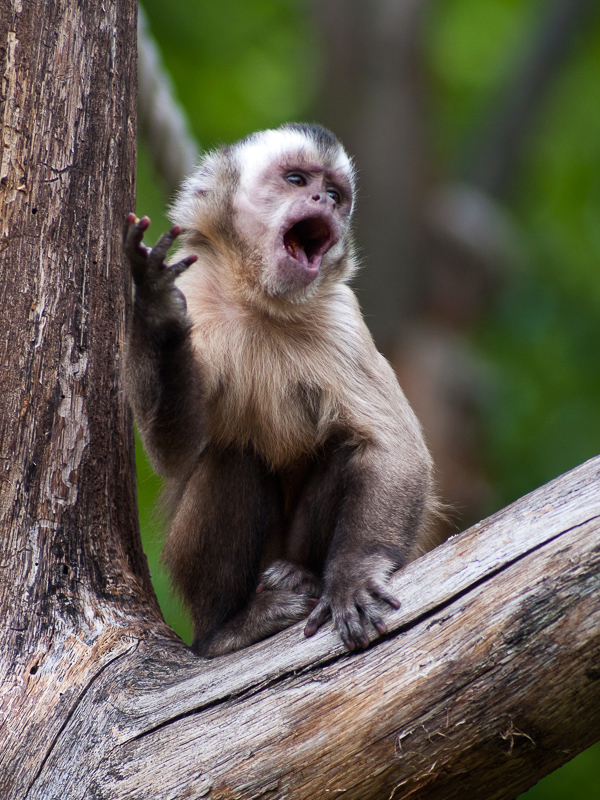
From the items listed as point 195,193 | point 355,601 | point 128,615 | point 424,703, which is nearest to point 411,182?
point 195,193

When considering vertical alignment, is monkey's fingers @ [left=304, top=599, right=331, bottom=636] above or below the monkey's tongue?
below

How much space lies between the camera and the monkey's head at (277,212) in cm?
449

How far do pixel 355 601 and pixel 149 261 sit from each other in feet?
5.03

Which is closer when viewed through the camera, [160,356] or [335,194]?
[160,356]

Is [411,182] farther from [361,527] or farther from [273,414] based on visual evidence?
[361,527]

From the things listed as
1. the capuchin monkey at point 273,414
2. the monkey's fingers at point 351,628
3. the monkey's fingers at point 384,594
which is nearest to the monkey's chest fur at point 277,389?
the capuchin monkey at point 273,414

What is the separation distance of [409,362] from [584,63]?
20.6 ft

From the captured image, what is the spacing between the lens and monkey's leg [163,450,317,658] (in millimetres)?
4254

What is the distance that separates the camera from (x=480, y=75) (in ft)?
43.7

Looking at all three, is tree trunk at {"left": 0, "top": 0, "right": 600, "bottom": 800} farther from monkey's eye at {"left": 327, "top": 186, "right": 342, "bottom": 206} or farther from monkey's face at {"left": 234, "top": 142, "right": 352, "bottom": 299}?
monkey's eye at {"left": 327, "top": 186, "right": 342, "bottom": 206}

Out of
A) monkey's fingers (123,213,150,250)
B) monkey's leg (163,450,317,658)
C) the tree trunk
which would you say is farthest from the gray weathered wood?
monkey's fingers (123,213,150,250)

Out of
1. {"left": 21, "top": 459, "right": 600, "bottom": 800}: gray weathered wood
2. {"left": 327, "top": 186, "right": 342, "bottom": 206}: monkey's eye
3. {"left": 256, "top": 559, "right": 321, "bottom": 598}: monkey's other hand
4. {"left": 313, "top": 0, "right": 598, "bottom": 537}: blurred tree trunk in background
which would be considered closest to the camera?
{"left": 21, "top": 459, "right": 600, "bottom": 800}: gray weathered wood

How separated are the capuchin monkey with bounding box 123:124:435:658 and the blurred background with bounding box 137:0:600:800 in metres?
5.05

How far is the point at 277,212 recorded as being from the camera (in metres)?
4.59
